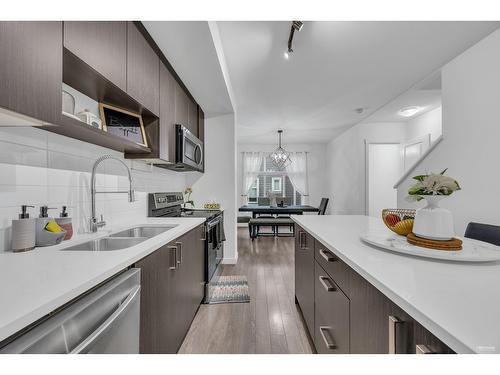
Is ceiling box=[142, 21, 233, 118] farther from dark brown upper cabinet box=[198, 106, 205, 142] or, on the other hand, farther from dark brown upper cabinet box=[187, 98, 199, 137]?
dark brown upper cabinet box=[198, 106, 205, 142]

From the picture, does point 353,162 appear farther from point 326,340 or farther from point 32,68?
point 32,68

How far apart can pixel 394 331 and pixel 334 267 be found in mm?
522

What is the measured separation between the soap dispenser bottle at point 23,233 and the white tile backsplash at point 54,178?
0.08 m

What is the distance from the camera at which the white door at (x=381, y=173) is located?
4996mm

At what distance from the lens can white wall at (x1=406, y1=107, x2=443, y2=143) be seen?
4012mm

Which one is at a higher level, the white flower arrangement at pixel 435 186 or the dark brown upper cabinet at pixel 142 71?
the dark brown upper cabinet at pixel 142 71

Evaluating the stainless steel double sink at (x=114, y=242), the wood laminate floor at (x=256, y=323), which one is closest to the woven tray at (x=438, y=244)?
the wood laminate floor at (x=256, y=323)

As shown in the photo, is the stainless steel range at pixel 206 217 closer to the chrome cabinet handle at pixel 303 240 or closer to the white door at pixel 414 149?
the chrome cabinet handle at pixel 303 240

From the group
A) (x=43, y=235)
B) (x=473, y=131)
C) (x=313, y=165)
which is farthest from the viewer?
(x=313, y=165)

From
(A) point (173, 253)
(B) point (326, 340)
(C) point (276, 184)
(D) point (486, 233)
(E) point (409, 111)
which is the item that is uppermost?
(E) point (409, 111)

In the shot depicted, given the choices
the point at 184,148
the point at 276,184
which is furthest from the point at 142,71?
the point at 276,184

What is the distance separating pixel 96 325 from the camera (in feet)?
2.27

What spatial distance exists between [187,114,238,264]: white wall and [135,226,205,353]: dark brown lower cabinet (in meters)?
1.39

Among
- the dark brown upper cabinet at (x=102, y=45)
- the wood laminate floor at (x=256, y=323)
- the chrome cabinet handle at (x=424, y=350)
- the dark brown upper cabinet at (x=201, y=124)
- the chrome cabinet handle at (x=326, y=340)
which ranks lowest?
the wood laminate floor at (x=256, y=323)
